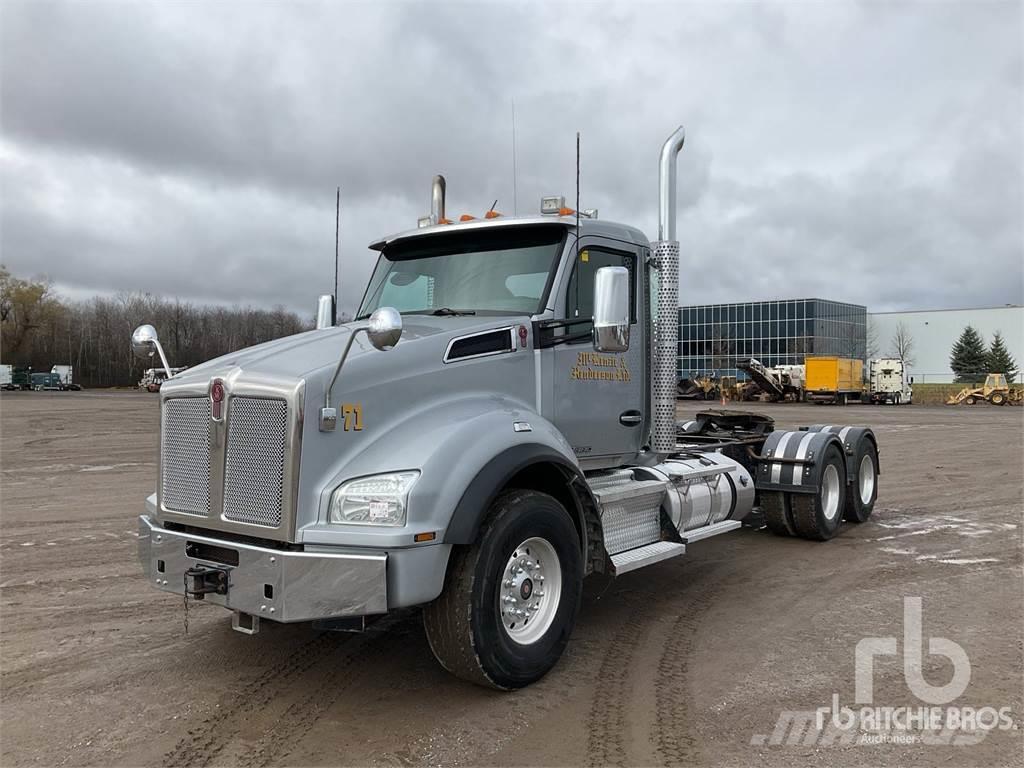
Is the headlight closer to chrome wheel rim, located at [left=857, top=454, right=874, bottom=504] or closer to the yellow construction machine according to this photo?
chrome wheel rim, located at [left=857, top=454, right=874, bottom=504]

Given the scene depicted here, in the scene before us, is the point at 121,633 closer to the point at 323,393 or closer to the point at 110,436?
the point at 323,393

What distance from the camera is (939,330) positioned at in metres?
97.4

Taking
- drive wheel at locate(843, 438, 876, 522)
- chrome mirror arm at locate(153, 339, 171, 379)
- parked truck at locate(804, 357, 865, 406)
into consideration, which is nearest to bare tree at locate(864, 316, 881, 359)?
parked truck at locate(804, 357, 865, 406)

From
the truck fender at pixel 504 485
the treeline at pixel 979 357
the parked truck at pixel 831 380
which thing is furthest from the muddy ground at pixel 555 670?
the treeline at pixel 979 357

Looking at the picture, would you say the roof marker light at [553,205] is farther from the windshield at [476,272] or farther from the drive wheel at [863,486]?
the drive wheel at [863,486]

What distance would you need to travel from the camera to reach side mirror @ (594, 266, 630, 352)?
16.3 feet

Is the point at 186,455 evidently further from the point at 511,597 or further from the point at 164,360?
the point at 511,597

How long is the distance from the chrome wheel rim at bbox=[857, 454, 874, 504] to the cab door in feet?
16.0

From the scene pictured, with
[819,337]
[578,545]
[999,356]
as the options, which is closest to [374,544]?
[578,545]

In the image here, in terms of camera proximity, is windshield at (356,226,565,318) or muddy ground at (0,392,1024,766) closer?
muddy ground at (0,392,1024,766)

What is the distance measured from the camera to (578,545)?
4.97 metres

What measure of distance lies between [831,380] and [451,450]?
46.1 metres

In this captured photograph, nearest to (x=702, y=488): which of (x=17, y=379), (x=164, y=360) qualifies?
(x=164, y=360)

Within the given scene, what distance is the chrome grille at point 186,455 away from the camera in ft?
14.5
